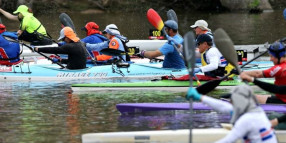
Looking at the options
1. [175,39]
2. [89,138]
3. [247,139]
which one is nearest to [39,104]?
[175,39]

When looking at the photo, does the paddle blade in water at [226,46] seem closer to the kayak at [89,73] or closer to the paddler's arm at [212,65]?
the paddler's arm at [212,65]

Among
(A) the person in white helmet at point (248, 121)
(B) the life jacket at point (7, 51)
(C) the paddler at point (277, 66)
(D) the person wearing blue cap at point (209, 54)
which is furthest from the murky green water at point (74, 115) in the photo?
(A) the person in white helmet at point (248, 121)

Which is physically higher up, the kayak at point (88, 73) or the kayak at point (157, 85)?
the kayak at point (88, 73)

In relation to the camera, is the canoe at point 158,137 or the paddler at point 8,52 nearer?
the canoe at point 158,137

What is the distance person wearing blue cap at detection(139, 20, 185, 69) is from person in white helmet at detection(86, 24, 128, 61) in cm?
96

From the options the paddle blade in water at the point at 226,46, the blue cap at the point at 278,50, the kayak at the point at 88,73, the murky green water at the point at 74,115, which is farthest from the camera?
the kayak at the point at 88,73

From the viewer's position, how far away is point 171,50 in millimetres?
15578

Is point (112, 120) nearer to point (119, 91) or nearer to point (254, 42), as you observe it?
point (119, 91)

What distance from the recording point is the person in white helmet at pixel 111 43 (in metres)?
17.0

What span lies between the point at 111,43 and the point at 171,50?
192 cm

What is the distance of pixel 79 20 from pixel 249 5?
9.66m

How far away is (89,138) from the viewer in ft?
31.0

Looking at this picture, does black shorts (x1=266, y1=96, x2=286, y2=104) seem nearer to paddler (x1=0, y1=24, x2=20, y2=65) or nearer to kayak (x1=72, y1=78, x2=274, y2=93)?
kayak (x1=72, y1=78, x2=274, y2=93)

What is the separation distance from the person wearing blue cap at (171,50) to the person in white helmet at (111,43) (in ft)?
3.15
